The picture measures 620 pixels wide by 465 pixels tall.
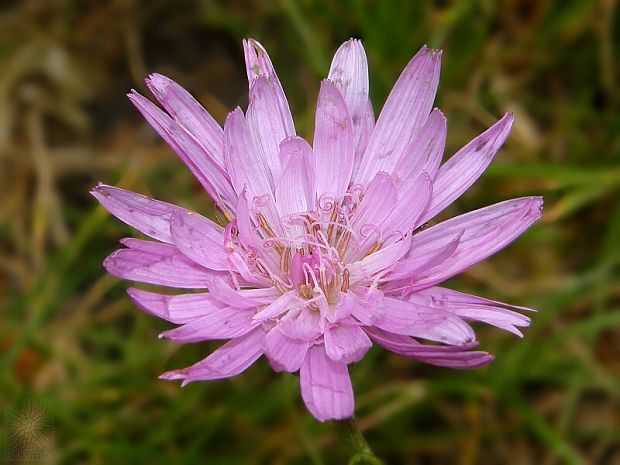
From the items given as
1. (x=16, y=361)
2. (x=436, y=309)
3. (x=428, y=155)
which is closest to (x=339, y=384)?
(x=436, y=309)

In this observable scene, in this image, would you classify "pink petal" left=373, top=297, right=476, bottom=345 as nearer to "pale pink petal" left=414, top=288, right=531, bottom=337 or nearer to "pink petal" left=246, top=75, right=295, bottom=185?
"pale pink petal" left=414, top=288, right=531, bottom=337

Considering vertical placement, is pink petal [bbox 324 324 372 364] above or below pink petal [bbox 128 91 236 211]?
below

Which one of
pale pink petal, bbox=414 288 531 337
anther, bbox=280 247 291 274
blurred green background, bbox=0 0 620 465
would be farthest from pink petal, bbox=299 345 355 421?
blurred green background, bbox=0 0 620 465

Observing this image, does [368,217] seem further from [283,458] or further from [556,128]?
[556,128]

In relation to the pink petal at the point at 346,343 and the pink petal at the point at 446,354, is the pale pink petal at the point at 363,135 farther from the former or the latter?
the pink petal at the point at 446,354

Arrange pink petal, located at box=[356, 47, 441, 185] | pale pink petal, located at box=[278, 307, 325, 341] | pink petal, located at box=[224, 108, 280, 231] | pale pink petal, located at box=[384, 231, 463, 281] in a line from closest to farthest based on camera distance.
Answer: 1. pale pink petal, located at box=[384, 231, 463, 281]
2. pale pink petal, located at box=[278, 307, 325, 341]
3. pink petal, located at box=[224, 108, 280, 231]
4. pink petal, located at box=[356, 47, 441, 185]

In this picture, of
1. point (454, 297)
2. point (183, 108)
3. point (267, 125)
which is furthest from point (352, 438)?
point (183, 108)
